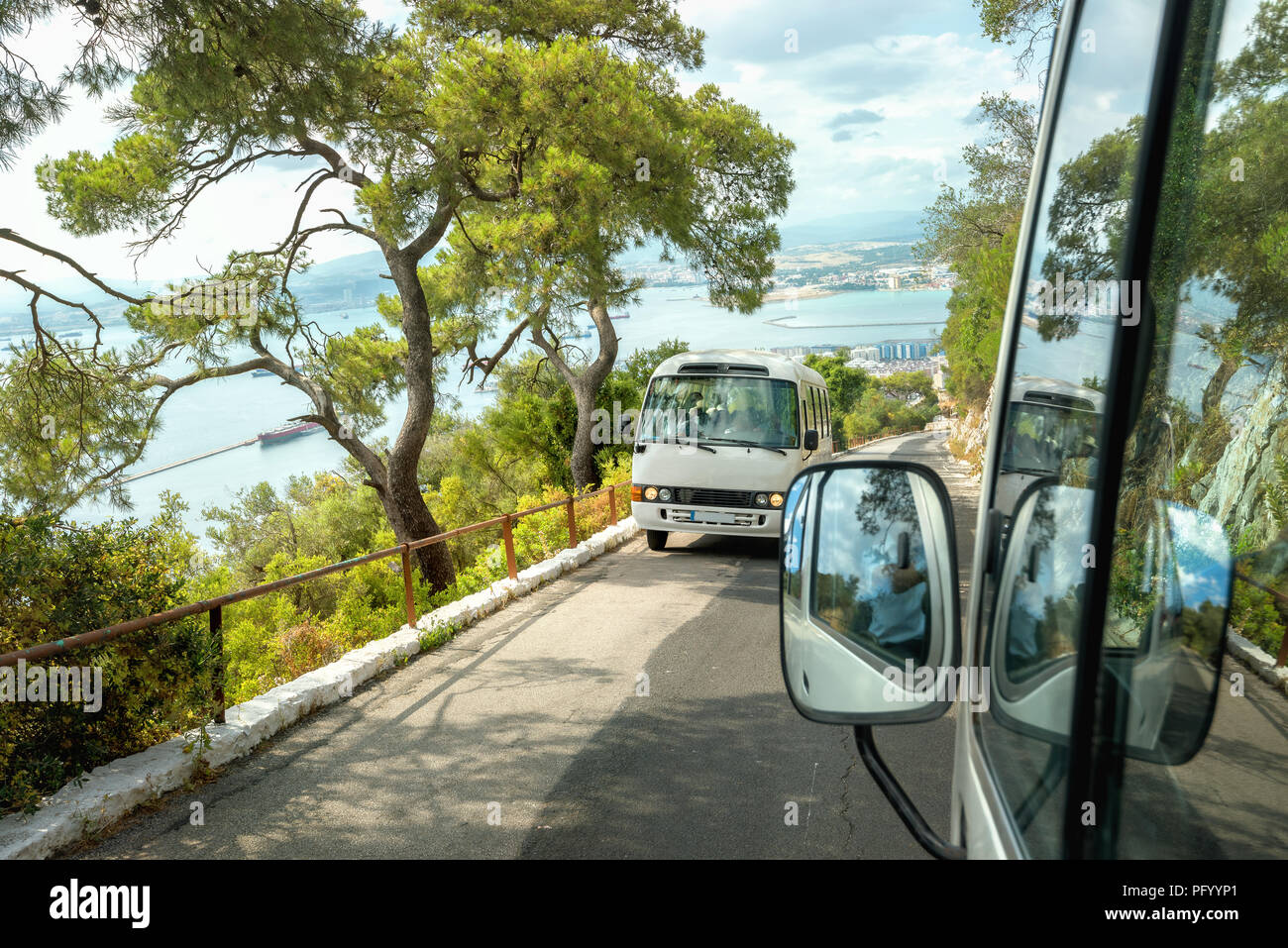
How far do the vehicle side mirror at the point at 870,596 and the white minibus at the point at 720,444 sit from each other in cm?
1008

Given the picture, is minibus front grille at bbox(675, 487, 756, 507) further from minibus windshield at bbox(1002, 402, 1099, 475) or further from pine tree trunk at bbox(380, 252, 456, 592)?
minibus windshield at bbox(1002, 402, 1099, 475)

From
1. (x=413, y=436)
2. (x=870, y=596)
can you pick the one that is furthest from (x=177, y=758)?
(x=413, y=436)

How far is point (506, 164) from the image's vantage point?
1523 cm

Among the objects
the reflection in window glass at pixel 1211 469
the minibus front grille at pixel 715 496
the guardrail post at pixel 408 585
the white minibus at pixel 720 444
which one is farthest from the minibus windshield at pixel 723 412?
the reflection in window glass at pixel 1211 469

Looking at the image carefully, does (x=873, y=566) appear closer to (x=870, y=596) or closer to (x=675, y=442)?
(x=870, y=596)

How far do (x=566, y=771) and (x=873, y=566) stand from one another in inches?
148

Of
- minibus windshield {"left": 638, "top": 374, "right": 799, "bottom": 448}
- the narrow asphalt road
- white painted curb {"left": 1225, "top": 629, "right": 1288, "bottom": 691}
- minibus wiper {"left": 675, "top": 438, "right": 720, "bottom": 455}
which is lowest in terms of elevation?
the narrow asphalt road

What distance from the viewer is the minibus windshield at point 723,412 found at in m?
12.5

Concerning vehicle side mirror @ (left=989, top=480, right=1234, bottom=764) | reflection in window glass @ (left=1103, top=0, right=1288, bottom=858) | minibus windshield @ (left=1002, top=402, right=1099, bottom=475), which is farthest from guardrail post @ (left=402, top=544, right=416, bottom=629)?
reflection in window glass @ (left=1103, top=0, right=1288, bottom=858)

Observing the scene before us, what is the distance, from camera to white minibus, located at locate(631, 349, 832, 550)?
1211cm

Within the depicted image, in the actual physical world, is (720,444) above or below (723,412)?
below

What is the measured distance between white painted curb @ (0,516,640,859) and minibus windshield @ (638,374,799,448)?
4792 mm

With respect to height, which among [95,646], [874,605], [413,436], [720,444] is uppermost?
[874,605]

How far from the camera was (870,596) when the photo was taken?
1.78 meters
